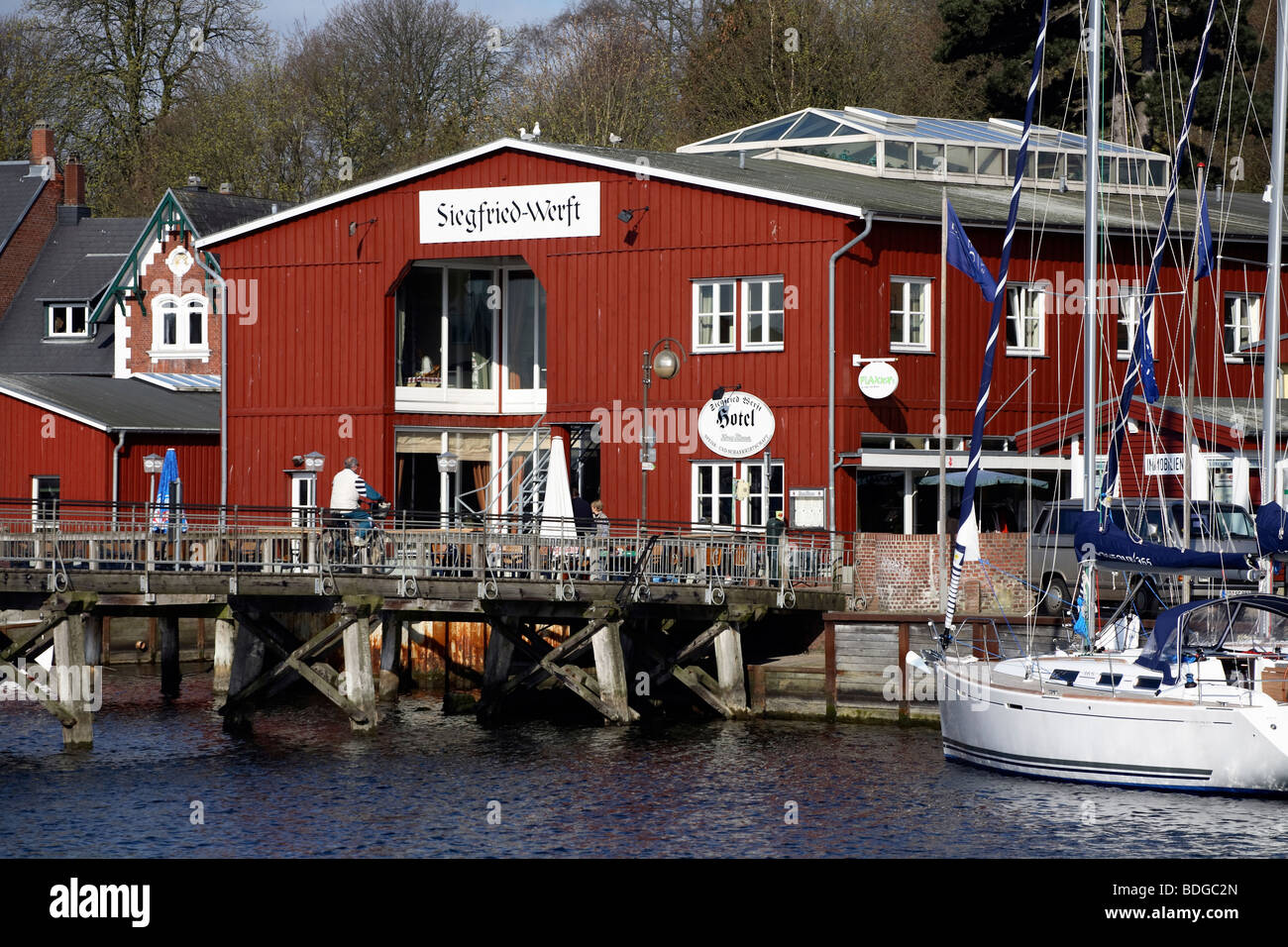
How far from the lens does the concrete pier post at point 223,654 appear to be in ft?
125

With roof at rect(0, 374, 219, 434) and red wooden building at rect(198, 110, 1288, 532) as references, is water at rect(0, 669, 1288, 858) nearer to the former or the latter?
red wooden building at rect(198, 110, 1288, 532)

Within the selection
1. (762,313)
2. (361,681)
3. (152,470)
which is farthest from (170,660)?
(762,313)

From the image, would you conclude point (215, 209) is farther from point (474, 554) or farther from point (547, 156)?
point (474, 554)

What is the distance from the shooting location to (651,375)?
40906mm

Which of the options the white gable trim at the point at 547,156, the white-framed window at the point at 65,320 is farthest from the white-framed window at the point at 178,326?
the white gable trim at the point at 547,156

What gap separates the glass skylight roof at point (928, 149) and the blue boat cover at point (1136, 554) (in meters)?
16.3

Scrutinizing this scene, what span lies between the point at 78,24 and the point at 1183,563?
58.9m

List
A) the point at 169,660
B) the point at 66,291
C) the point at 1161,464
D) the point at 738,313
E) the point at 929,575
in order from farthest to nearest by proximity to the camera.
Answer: the point at 66,291 → the point at 738,313 → the point at 169,660 → the point at 929,575 → the point at 1161,464

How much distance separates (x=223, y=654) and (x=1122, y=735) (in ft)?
59.3

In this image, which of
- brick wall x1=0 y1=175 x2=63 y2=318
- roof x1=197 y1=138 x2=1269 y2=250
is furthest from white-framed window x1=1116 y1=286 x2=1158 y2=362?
brick wall x1=0 y1=175 x2=63 y2=318

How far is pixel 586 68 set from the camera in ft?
245

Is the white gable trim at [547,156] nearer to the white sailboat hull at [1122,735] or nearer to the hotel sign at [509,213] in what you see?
the hotel sign at [509,213]

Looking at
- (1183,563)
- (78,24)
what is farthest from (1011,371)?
(78,24)

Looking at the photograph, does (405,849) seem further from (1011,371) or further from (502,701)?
(1011,371)
